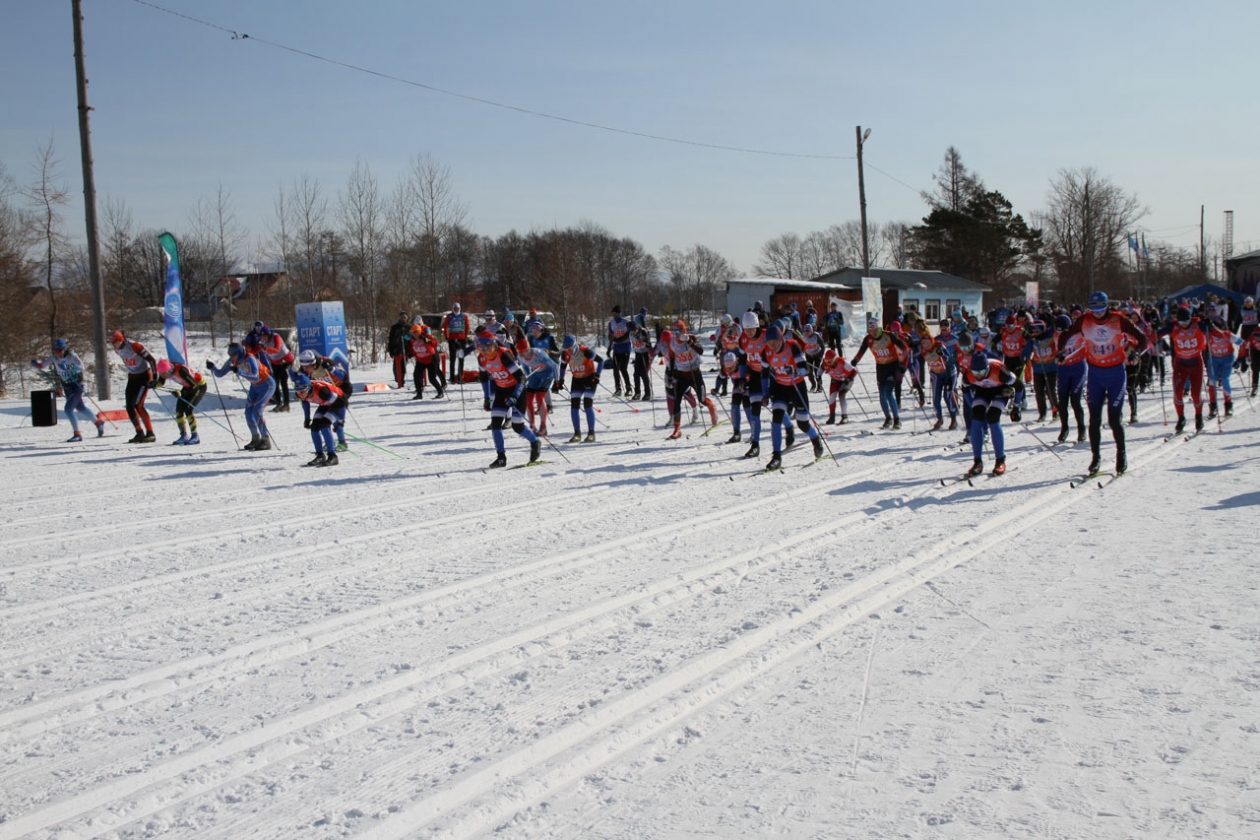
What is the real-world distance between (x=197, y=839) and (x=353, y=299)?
130 feet

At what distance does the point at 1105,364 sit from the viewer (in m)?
9.84

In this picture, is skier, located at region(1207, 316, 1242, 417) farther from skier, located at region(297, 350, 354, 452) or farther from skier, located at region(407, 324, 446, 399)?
skier, located at region(407, 324, 446, 399)

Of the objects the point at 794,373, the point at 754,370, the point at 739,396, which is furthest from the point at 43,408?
the point at 794,373

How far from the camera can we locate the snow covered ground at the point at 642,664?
11.2 ft

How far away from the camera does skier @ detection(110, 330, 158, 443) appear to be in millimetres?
14312

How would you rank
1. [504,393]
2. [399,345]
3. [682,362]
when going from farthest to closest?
[399,345], [682,362], [504,393]

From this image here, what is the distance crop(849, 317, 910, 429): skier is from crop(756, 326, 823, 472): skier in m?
3.45

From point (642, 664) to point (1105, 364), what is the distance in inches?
294

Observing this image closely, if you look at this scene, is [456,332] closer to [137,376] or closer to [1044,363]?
[137,376]

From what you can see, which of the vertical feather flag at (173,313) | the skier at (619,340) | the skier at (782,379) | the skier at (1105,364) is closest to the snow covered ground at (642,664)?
the skier at (1105,364)

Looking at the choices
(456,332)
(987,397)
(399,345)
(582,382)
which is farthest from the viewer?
(399,345)

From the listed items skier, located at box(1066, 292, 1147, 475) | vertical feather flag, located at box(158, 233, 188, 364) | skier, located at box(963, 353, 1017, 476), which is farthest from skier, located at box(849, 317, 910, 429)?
vertical feather flag, located at box(158, 233, 188, 364)

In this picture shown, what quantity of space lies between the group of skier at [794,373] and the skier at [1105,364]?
14 mm

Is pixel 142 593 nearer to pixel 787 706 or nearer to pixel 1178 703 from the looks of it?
pixel 787 706
